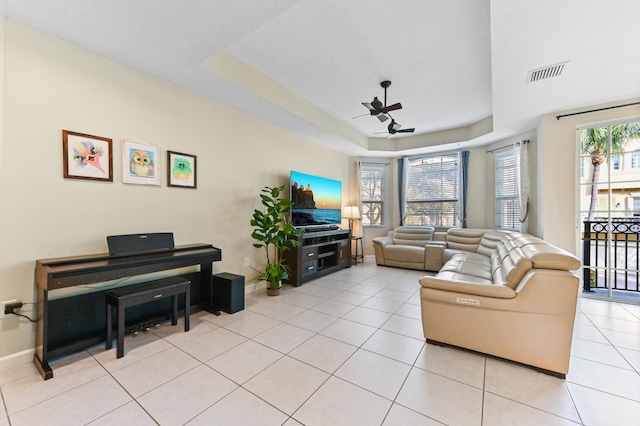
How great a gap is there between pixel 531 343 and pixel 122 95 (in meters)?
4.14

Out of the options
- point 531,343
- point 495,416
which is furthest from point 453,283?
point 495,416

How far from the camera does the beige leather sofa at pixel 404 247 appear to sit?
523 cm

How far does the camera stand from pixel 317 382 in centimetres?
177

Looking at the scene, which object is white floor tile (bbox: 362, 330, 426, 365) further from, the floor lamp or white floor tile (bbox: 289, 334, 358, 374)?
the floor lamp

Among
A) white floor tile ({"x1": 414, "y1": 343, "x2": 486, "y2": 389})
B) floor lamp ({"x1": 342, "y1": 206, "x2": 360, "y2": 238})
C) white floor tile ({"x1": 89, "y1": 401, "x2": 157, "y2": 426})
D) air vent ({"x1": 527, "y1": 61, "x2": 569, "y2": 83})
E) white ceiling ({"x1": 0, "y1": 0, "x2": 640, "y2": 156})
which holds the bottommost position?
white floor tile ({"x1": 414, "y1": 343, "x2": 486, "y2": 389})

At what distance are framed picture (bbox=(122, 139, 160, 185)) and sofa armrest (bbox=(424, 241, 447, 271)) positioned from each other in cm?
469

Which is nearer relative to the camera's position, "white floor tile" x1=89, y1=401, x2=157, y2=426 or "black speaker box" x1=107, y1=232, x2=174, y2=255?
"white floor tile" x1=89, y1=401, x2=157, y2=426

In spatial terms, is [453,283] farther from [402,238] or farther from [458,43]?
[402,238]

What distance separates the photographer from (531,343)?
190 centimetres

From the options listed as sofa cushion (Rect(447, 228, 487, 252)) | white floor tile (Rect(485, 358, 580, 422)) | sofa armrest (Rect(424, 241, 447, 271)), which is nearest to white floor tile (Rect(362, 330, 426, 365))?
white floor tile (Rect(485, 358, 580, 422))

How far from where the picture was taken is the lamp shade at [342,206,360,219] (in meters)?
5.92

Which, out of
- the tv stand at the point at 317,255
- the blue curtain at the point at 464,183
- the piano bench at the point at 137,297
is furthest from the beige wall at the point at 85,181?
the blue curtain at the point at 464,183

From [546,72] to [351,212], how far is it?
395cm

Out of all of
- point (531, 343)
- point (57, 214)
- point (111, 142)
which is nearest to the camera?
point (531, 343)
